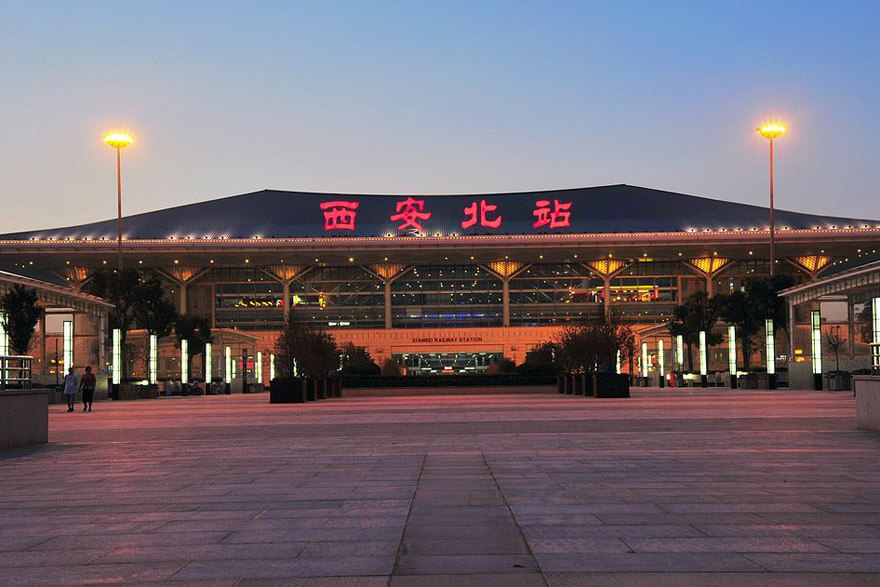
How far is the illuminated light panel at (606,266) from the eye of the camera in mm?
110312

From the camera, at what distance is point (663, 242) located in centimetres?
9956

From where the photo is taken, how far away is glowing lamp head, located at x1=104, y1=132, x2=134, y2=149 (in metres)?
56.9

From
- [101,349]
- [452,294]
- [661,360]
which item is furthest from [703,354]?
[452,294]

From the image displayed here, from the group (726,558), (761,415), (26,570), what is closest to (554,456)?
(726,558)

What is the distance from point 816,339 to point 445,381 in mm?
20133

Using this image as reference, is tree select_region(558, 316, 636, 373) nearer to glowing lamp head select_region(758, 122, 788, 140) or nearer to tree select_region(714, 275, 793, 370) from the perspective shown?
tree select_region(714, 275, 793, 370)

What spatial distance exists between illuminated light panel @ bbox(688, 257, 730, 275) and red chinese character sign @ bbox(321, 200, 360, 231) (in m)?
37.4

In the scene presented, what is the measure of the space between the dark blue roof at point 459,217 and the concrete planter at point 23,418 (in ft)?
282

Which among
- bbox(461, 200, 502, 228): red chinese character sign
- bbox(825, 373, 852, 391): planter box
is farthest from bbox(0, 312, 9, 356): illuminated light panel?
bbox(461, 200, 502, 228): red chinese character sign

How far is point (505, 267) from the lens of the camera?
4348 inches

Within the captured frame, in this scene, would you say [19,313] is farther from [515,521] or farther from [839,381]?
[515,521]

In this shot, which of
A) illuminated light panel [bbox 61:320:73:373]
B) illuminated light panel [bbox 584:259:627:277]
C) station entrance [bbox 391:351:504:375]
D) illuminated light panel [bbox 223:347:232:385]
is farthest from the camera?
illuminated light panel [bbox 584:259:627:277]

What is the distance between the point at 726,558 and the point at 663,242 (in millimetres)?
95764

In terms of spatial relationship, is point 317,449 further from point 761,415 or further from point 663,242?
point 663,242
